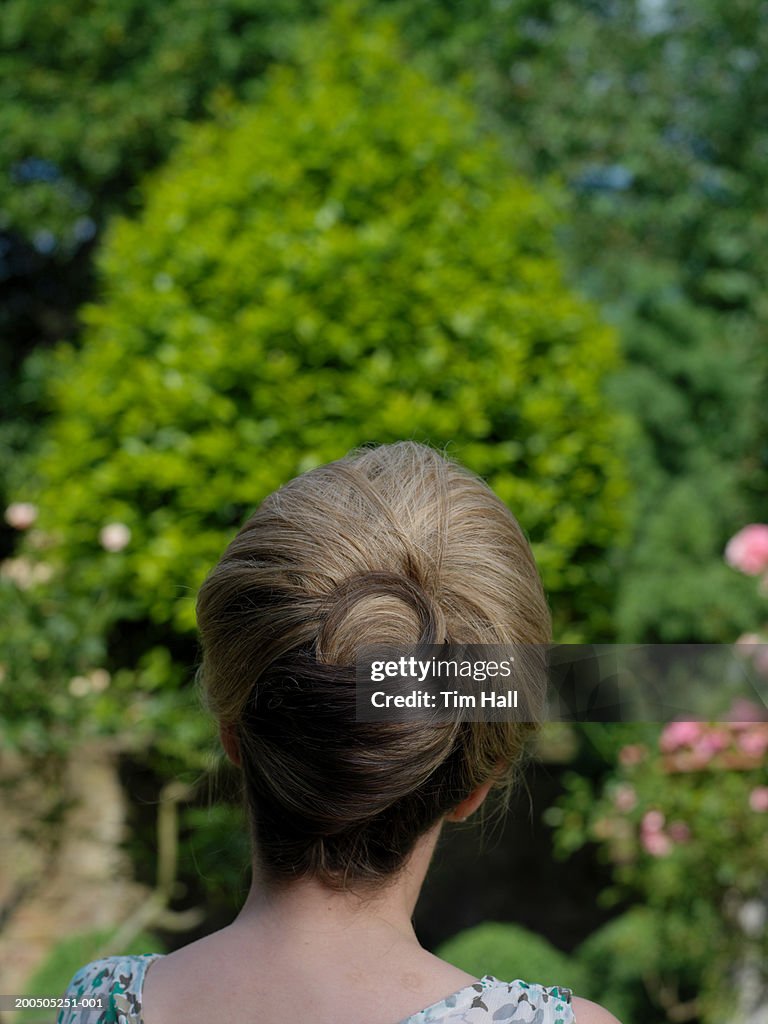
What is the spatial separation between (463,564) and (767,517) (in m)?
5.05

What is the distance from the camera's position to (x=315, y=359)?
130 inches

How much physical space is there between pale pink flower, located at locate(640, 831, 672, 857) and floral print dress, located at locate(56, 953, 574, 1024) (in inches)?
96.9

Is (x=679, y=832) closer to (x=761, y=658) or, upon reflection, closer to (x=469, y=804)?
(x=761, y=658)

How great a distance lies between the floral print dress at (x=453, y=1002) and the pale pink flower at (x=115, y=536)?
2278 millimetres

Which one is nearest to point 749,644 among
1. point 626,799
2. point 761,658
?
point 761,658

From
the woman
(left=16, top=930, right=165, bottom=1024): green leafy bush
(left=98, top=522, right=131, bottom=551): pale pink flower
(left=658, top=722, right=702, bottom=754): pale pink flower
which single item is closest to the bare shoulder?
the woman

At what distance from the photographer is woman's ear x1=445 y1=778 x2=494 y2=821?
105 centimetres

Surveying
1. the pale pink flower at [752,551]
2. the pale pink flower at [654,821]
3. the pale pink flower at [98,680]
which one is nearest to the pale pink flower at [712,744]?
the pale pink flower at [654,821]

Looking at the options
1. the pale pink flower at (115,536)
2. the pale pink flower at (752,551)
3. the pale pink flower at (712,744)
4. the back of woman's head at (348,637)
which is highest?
the back of woman's head at (348,637)

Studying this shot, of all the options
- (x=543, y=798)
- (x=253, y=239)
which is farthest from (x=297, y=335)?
(x=543, y=798)

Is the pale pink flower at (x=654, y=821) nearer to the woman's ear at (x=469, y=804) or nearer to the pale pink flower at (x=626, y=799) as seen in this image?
the pale pink flower at (x=626, y=799)

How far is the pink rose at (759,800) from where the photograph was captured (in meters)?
3.04

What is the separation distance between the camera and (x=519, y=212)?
3689mm

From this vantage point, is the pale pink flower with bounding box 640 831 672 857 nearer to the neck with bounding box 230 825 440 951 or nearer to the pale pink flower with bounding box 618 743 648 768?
the pale pink flower with bounding box 618 743 648 768
